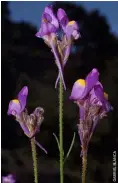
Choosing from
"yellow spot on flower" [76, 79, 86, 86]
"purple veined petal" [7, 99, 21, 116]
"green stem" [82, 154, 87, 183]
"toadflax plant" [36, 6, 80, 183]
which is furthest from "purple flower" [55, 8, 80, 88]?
"green stem" [82, 154, 87, 183]

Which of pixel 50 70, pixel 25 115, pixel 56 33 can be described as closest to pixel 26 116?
pixel 25 115

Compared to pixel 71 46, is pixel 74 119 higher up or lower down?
lower down

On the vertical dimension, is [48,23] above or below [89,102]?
Answer: above

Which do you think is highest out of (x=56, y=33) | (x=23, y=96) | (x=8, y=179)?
(x=56, y=33)

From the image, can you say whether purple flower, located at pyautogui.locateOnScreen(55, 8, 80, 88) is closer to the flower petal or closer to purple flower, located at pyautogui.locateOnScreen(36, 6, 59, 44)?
purple flower, located at pyautogui.locateOnScreen(36, 6, 59, 44)

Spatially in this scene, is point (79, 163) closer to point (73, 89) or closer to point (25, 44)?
point (73, 89)

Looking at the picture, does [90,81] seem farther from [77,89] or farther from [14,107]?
[14,107]

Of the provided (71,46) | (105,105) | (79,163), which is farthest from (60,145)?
(71,46)
